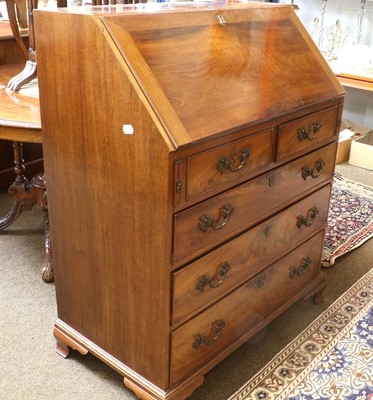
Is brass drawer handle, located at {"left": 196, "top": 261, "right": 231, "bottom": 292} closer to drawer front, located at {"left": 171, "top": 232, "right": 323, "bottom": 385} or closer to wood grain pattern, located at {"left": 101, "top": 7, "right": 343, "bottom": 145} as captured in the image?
drawer front, located at {"left": 171, "top": 232, "right": 323, "bottom": 385}

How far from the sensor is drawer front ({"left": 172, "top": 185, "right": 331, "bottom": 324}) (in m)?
1.54

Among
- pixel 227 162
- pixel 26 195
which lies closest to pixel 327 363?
pixel 227 162

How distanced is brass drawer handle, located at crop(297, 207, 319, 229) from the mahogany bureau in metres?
0.01

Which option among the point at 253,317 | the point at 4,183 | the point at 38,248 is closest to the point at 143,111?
the point at 253,317

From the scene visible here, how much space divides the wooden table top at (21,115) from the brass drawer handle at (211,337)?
874 mm

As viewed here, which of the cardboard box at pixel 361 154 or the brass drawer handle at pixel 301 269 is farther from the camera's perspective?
the cardboard box at pixel 361 154

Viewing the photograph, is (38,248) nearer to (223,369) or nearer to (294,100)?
(223,369)

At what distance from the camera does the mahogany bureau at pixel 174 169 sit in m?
1.37

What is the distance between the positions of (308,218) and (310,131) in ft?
1.16

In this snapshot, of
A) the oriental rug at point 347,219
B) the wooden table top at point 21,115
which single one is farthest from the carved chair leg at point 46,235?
the oriental rug at point 347,219

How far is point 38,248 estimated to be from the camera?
2660mm

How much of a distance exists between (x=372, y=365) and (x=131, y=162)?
3.89ft

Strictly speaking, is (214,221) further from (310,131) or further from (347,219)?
(347,219)

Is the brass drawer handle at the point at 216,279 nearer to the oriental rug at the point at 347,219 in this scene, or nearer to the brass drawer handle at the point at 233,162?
the brass drawer handle at the point at 233,162
